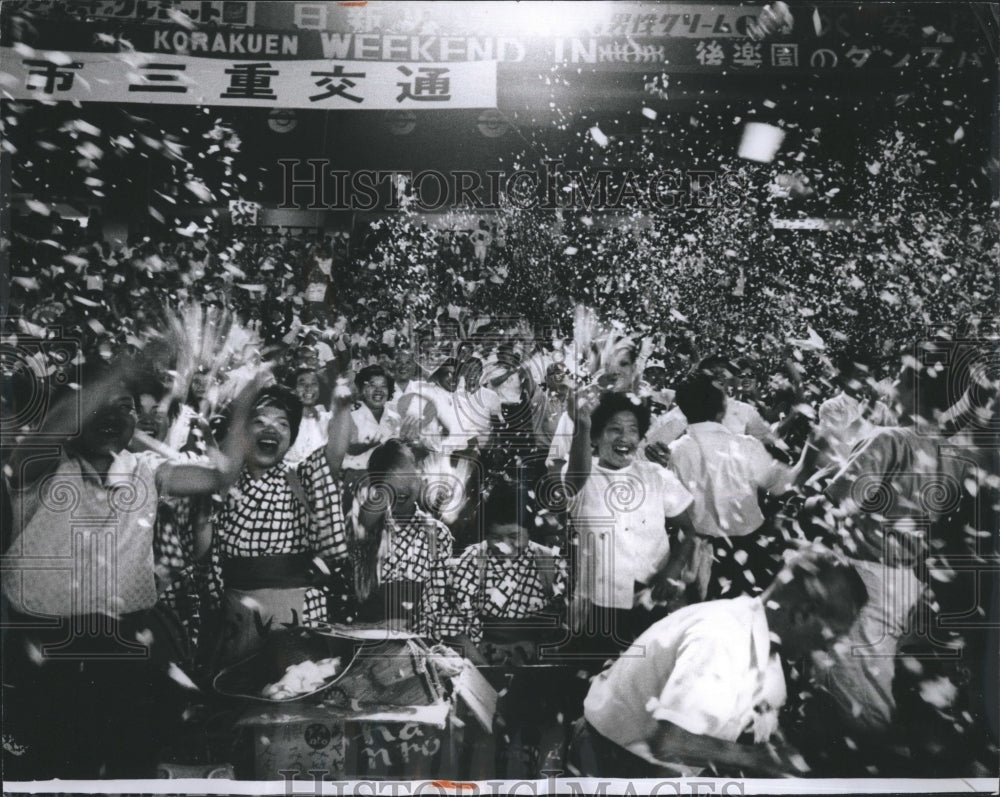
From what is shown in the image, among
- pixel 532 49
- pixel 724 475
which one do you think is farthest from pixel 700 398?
pixel 532 49

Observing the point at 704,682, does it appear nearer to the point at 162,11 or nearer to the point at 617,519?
the point at 617,519

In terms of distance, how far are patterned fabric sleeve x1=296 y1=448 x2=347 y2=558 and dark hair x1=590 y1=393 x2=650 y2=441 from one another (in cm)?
61

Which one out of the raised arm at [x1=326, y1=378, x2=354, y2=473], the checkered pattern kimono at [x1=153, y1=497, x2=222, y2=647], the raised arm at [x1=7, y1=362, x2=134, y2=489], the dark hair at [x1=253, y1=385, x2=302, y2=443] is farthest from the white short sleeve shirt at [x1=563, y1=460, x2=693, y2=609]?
the raised arm at [x1=7, y1=362, x2=134, y2=489]

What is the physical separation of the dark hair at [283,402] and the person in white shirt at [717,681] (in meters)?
0.92

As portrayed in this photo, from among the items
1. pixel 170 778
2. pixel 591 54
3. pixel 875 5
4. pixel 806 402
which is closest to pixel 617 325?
pixel 806 402

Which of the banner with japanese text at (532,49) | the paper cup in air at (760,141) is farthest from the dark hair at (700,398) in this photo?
the banner with japanese text at (532,49)

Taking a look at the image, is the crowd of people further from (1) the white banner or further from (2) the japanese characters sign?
(2) the japanese characters sign

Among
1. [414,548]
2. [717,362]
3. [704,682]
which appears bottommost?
[704,682]

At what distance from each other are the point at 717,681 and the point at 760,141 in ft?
4.13

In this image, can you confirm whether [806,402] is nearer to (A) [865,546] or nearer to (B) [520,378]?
(A) [865,546]

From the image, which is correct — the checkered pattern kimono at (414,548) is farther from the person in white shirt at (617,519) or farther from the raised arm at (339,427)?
the person in white shirt at (617,519)

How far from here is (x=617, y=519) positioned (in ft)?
6.58

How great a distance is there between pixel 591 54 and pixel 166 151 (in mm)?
1004

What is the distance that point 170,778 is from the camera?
6.49 ft
